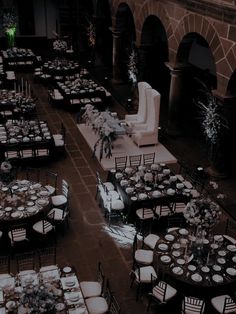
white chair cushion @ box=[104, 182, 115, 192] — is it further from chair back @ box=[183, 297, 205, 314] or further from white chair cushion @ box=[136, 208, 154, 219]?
chair back @ box=[183, 297, 205, 314]

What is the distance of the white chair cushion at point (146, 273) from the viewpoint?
8.79m

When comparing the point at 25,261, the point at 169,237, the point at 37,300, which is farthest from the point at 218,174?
the point at 37,300

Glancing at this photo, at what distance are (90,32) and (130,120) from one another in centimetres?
758

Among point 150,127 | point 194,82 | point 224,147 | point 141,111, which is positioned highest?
point 224,147

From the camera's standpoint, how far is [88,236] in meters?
10.7

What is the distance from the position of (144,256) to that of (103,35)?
15652mm

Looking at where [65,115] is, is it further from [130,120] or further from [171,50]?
[171,50]

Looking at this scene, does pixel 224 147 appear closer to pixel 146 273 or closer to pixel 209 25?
pixel 209 25

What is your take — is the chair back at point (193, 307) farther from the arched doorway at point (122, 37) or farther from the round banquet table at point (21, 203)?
the arched doorway at point (122, 37)

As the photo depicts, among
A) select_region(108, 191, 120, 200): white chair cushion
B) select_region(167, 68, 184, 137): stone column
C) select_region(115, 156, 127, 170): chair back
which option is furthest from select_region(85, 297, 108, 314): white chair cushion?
select_region(167, 68, 184, 137): stone column

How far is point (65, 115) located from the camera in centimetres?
1722

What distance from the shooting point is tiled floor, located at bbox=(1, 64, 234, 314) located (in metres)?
9.34

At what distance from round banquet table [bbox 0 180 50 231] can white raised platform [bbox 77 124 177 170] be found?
311 cm

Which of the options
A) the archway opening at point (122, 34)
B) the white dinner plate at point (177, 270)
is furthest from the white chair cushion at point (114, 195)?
the archway opening at point (122, 34)
